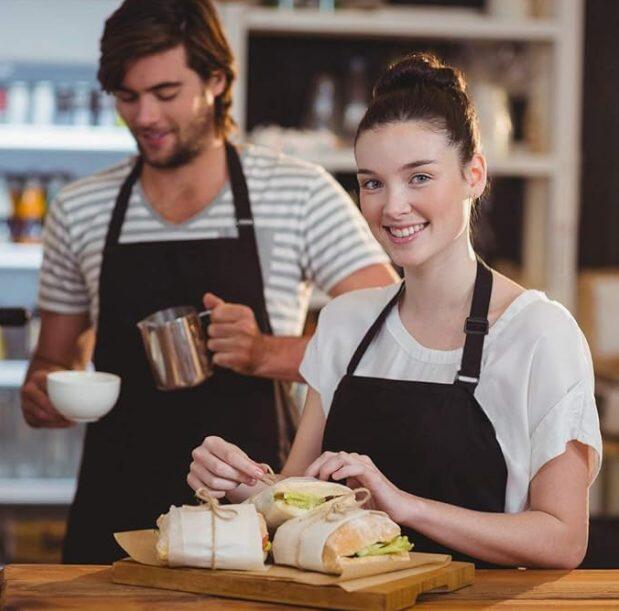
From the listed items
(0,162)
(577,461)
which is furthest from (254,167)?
(0,162)

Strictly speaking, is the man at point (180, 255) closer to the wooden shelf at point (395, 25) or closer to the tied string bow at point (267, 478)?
the tied string bow at point (267, 478)

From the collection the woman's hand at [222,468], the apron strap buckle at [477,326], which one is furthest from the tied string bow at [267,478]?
the apron strap buckle at [477,326]

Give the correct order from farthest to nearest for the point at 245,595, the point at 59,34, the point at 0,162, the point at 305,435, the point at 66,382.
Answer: the point at 0,162 < the point at 59,34 < the point at 66,382 < the point at 305,435 < the point at 245,595

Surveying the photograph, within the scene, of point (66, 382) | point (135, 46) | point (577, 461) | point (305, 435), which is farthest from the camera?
point (135, 46)

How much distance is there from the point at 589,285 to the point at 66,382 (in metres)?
2.79

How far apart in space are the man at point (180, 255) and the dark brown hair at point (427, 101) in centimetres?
60

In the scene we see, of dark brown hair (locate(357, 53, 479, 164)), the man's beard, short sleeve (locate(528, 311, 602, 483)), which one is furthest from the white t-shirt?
the man's beard

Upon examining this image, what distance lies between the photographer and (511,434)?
189cm

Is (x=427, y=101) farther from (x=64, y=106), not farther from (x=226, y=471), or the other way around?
(x=64, y=106)

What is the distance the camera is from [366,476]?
1747 mm

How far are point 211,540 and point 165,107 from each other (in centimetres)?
119

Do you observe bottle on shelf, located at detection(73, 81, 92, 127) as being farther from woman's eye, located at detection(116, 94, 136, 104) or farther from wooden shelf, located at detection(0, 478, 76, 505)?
woman's eye, located at detection(116, 94, 136, 104)

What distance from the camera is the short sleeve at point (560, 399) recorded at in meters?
1.83

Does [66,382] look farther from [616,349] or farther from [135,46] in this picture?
[616,349]
